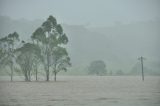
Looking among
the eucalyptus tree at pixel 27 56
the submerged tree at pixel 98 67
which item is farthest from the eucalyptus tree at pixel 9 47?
the submerged tree at pixel 98 67

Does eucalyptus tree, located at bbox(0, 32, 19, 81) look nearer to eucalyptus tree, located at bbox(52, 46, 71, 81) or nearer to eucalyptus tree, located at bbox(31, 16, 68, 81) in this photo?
eucalyptus tree, located at bbox(31, 16, 68, 81)

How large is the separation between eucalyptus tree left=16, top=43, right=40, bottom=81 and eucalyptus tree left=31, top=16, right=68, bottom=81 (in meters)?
1.17

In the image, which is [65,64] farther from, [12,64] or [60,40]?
[12,64]

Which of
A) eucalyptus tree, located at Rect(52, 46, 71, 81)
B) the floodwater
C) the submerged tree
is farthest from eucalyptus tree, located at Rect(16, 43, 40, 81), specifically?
the submerged tree

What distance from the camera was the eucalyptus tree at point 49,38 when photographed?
1788 inches

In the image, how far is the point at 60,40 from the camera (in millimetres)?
45469

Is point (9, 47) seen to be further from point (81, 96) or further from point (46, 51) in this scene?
point (81, 96)

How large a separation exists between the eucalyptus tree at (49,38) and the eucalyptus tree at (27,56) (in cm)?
117

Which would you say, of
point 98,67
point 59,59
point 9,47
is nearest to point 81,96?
point 59,59

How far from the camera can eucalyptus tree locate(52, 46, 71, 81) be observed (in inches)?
1753

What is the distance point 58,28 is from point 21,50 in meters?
7.26

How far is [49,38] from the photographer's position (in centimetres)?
4569

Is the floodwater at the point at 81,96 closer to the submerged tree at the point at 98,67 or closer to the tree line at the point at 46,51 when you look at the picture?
the tree line at the point at 46,51

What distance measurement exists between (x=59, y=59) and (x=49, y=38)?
388cm
